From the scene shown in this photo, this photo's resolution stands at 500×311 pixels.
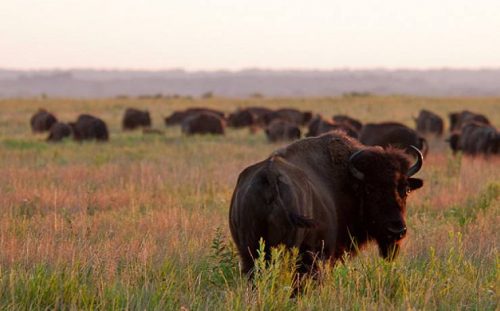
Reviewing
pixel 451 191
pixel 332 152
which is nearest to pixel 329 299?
pixel 332 152

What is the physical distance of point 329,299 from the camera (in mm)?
6426

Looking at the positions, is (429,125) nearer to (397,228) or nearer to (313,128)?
(313,128)

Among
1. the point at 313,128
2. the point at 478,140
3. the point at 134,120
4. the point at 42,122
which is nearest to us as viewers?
the point at 478,140

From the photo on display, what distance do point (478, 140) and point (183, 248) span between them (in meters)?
15.8

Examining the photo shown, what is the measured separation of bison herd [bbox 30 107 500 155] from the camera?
20.7m

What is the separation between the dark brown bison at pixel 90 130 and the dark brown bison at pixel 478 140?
479 inches

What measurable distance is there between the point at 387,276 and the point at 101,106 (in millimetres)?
53385

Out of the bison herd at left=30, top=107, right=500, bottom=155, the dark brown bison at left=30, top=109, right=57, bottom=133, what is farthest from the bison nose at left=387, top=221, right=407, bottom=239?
the dark brown bison at left=30, top=109, right=57, bottom=133

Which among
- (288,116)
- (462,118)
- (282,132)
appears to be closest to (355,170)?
(282,132)

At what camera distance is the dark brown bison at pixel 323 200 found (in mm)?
6512

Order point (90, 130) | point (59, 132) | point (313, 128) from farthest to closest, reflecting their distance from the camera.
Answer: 1. point (59, 132)
2. point (90, 130)
3. point (313, 128)

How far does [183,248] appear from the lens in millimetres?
8586

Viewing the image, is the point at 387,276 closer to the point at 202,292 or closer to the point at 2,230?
the point at 202,292

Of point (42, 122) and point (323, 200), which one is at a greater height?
point (323, 200)
